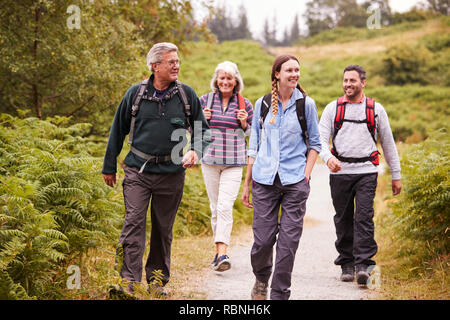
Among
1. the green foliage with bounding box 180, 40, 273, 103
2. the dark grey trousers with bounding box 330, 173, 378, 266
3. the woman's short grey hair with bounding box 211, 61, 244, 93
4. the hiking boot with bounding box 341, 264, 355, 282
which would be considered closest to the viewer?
the dark grey trousers with bounding box 330, 173, 378, 266

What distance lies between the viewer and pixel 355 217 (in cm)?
622

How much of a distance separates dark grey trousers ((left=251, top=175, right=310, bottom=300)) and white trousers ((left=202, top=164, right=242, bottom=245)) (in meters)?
1.76

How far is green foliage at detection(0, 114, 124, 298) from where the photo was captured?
454 cm

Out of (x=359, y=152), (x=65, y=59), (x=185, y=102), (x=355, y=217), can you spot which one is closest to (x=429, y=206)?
(x=355, y=217)

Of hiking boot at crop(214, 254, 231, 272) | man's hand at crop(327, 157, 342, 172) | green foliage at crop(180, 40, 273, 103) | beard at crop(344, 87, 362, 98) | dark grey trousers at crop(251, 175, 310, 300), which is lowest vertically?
hiking boot at crop(214, 254, 231, 272)

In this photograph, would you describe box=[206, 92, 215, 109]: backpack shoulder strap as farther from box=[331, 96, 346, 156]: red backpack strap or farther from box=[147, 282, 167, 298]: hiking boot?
box=[147, 282, 167, 298]: hiking boot

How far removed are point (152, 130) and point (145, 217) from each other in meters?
0.88

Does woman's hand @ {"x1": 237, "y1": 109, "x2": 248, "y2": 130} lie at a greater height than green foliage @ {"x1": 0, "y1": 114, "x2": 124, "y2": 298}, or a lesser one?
greater

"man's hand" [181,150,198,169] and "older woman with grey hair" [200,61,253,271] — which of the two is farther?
"older woman with grey hair" [200,61,253,271]

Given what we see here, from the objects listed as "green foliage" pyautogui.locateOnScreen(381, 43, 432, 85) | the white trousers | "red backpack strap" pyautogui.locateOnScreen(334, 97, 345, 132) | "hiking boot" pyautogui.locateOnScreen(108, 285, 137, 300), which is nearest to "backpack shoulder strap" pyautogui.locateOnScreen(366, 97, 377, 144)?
"red backpack strap" pyautogui.locateOnScreen(334, 97, 345, 132)

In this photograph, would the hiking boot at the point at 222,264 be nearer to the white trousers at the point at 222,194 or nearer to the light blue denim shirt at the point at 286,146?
the white trousers at the point at 222,194

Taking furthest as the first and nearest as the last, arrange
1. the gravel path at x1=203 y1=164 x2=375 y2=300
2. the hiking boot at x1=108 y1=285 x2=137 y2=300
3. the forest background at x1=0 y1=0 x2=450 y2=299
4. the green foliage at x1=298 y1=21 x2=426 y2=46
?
the green foliage at x1=298 y1=21 x2=426 y2=46 < the gravel path at x1=203 y1=164 x2=375 y2=300 < the forest background at x1=0 y1=0 x2=450 y2=299 < the hiking boot at x1=108 y1=285 x2=137 y2=300

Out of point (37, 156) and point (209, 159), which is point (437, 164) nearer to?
point (209, 159)

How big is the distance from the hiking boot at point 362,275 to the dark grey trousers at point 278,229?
4.81 ft
